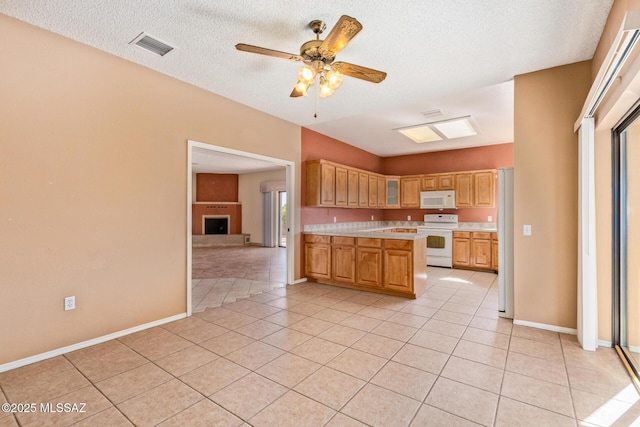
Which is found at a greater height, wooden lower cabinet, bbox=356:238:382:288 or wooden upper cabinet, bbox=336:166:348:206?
wooden upper cabinet, bbox=336:166:348:206

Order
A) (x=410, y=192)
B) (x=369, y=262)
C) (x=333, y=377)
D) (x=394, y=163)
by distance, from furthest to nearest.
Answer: (x=394, y=163) < (x=410, y=192) < (x=369, y=262) < (x=333, y=377)

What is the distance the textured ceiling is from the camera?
2.19m

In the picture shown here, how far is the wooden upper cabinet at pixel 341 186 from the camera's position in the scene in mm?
5488

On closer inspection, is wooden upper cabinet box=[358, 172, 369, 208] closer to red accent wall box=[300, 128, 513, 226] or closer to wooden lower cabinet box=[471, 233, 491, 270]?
red accent wall box=[300, 128, 513, 226]

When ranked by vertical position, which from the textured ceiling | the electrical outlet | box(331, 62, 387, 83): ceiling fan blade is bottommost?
the electrical outlet

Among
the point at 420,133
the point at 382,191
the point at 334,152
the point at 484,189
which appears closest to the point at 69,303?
the point at 334,152

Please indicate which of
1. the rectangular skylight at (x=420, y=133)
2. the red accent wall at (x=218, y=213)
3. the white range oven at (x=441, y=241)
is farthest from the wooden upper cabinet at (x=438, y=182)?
the red accent wall at (x=218, y=213)

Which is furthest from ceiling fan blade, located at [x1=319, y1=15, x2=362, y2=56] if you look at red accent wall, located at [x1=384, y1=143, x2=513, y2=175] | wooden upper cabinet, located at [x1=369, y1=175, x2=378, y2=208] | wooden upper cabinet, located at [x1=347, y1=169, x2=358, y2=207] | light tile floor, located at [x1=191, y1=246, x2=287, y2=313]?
red accent wall, located at [x1=384, y1=143, x2=513, y2=175]

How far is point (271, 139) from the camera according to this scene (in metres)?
4.55

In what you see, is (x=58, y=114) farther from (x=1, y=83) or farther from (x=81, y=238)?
(x=81, y=238)

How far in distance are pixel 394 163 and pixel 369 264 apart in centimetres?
406

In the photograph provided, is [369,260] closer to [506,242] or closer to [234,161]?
[506,242]

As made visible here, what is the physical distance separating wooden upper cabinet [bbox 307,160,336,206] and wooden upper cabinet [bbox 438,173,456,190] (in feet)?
9.58

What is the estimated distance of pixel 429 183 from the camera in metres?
6.89
